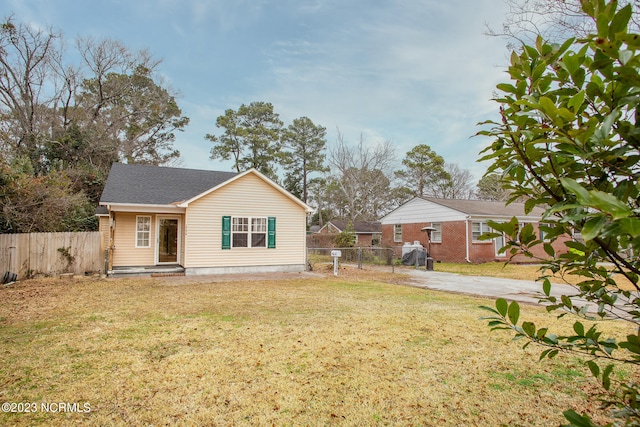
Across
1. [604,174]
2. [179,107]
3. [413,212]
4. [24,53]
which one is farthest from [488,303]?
[179,107]

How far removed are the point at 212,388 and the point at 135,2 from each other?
1461 cm

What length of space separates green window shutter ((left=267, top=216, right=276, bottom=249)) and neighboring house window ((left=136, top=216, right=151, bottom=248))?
16.6ft

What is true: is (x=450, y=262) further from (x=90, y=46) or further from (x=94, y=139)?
(x=90, y=46)

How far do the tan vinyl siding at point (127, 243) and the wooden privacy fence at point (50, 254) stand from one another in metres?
0.88

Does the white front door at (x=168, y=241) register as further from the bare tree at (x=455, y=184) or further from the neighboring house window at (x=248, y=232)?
the bare tree at (x=455, y=184)

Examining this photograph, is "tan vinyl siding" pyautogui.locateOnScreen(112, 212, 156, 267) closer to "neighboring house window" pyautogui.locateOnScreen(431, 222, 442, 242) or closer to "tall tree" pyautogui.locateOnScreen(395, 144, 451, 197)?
"neighboring house window" pyautogui.locateOnScreen(431, 222, 442, 242)

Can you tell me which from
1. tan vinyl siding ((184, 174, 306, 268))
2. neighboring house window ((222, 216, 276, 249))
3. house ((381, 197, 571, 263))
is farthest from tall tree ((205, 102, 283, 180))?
neighboring house window ((222, 216, 276, 249))

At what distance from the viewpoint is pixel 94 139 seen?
2095 cm

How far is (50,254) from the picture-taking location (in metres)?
11.7

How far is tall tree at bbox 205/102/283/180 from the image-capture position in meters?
34.6

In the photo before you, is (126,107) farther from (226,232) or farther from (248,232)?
(248,232)

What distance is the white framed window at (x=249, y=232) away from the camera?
13.9 metres

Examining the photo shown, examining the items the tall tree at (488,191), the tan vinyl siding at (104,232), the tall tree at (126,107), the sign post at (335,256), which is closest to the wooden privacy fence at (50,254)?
the tan vinyl siding at (104,232)

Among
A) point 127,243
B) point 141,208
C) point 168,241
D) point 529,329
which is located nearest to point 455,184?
point 168,241
